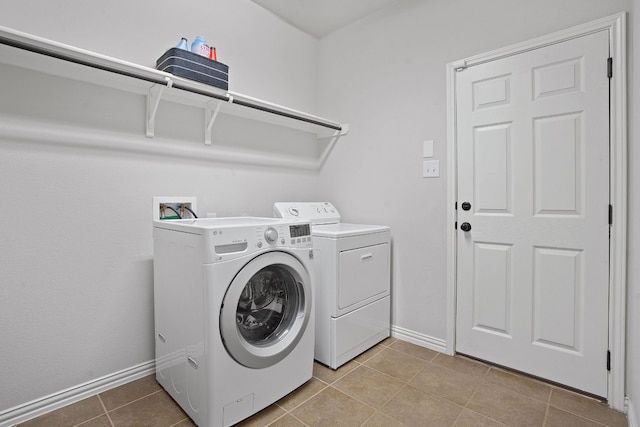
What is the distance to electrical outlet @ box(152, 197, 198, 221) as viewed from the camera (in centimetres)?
188

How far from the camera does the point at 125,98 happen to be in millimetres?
1774

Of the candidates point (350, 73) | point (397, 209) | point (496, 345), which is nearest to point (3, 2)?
point (350, 73)

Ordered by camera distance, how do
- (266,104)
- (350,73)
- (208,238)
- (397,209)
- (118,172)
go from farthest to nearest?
(350,73), (397,209), (266,104), (118,172), (208,238)

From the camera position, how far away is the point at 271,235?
151cm

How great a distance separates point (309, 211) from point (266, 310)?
1.02 meters

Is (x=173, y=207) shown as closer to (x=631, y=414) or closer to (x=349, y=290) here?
(x=349, y=290)

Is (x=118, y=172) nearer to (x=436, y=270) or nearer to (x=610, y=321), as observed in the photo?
(x=436, y=270)

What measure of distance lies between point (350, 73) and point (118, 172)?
1908 millimetres

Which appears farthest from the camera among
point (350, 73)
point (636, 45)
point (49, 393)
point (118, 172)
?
point (350, 73)

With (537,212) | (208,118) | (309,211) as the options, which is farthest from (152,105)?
(537,212)

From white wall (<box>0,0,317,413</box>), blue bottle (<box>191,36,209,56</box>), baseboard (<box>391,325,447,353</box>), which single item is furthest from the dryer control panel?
blue bottle (<box>191,36,209,56</box>)

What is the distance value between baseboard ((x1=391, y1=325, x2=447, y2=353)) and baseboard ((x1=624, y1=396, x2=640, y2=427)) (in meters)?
0.89

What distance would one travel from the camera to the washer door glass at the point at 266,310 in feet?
4.54

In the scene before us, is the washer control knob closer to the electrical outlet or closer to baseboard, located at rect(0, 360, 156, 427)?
the electrical outlet
